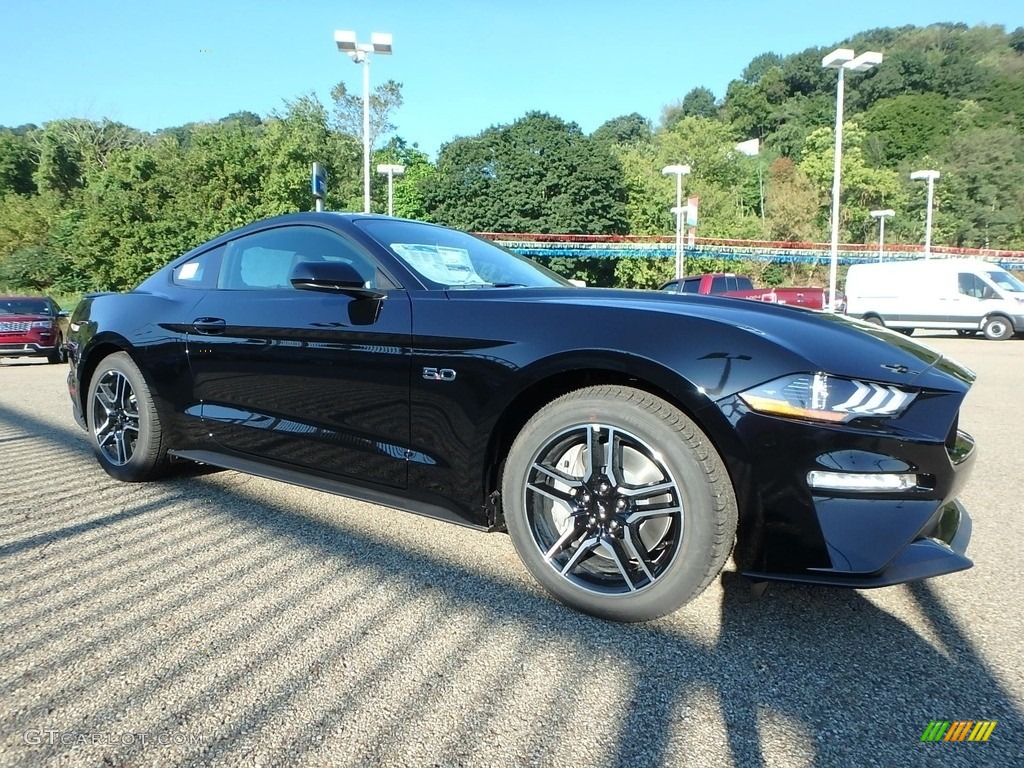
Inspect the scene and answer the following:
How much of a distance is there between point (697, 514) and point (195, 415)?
8.55 ft

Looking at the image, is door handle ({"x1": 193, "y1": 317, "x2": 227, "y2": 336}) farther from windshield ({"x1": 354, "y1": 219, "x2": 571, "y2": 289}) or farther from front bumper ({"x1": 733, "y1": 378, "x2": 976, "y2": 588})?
front bumper ({"x1": 733, "y1": 378, "x2": 976, "y2": 588})

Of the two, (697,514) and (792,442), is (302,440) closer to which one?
(697,514)

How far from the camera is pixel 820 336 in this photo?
2271mm

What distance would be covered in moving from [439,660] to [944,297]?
20657 mm

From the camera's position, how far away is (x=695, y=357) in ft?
7.22

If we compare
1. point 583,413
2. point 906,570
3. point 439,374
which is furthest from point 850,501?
point 439,374

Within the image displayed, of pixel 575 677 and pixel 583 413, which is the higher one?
pixel 583 413

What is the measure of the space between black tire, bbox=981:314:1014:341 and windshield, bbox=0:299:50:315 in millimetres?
22161

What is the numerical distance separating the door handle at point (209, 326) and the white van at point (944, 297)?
19.6 metres

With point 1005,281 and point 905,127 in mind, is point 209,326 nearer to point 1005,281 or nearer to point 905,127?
point 1005,281

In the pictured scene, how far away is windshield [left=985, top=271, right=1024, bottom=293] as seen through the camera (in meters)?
18.4

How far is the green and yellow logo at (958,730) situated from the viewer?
175 centimetres

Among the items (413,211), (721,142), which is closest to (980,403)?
(413,211)

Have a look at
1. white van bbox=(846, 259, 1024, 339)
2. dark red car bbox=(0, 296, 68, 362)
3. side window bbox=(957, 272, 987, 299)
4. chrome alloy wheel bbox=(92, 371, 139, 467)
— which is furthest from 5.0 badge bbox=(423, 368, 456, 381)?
side window bbox=(957, 272, 987, 299)
